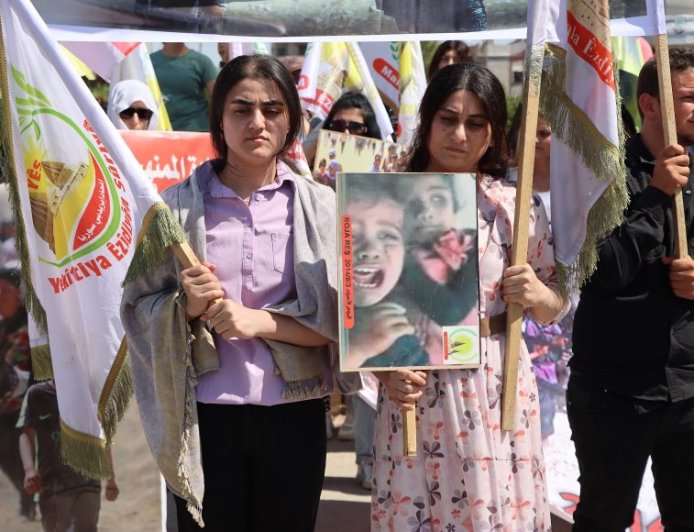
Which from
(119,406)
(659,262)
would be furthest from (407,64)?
(119,406)

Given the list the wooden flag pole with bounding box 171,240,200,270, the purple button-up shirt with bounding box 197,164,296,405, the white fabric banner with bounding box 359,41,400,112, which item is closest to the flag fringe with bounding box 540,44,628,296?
the purple button-up shirt with bounding box 197,164,296,405

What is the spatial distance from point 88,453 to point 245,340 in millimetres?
719

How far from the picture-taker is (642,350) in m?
3.51

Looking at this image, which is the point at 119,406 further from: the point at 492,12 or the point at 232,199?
the point at 492,12

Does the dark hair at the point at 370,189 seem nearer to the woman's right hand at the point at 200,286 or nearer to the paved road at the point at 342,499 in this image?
the woman's right hand at the point at 200,286

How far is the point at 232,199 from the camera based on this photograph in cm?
304

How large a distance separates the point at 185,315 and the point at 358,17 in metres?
1.01

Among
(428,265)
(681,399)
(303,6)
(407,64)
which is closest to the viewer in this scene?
(428,265)

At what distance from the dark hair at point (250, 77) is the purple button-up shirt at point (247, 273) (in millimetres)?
172

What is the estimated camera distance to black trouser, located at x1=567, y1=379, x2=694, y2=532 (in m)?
3.52

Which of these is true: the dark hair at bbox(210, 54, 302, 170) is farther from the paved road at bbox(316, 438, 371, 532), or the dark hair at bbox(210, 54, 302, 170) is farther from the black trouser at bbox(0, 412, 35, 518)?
the paved road at bbox(316, 438, 371, 532)

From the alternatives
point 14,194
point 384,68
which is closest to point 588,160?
point 14,194

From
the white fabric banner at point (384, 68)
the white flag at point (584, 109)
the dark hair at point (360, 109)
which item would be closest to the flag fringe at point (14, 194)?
the white flag at point (584, 109)

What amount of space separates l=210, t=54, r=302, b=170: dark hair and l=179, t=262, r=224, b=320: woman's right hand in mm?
416
